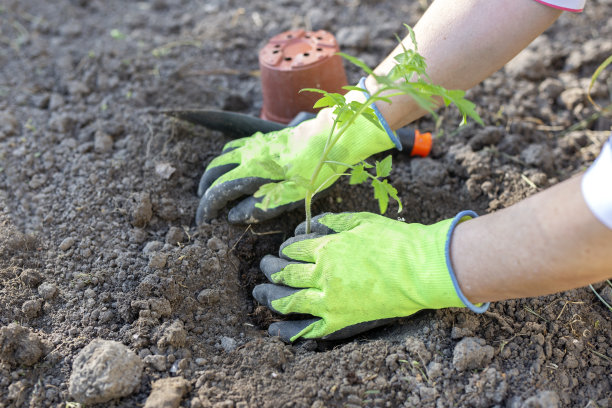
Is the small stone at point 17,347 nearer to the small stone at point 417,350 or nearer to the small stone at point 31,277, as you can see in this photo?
the small stone at point 31,277

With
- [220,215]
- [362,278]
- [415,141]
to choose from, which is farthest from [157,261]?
[415,141]

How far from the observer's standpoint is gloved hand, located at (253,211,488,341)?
1.58 m

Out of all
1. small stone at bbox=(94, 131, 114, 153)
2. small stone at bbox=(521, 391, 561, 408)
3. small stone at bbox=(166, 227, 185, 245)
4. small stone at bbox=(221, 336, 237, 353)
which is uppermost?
small stone at bbox=(94, 131, 114, 153)

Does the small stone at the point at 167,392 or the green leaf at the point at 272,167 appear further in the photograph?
the green leaf at the point at 272,167

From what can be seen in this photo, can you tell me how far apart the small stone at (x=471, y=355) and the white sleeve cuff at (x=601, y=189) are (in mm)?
528

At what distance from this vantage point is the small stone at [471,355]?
61.8 inches

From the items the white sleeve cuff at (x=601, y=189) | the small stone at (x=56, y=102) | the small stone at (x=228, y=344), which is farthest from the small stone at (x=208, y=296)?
the small stone at (x=56, y=102)

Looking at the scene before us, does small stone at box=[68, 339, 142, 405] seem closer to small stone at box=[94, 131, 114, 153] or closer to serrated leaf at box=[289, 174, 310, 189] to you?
serrated leaf at box=[289, 174, 310, 189]

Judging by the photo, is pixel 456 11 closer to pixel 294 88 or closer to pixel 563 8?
pixel 563 8

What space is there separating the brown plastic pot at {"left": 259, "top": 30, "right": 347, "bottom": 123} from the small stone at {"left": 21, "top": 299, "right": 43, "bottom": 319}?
120 cm

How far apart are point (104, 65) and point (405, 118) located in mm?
1539

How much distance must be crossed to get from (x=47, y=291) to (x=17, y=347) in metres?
0.22

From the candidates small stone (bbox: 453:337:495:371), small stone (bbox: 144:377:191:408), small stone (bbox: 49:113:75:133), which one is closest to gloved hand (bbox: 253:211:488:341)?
small stone (bbox: 453:337:495:371)

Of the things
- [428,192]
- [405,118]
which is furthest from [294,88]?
[428,192]
